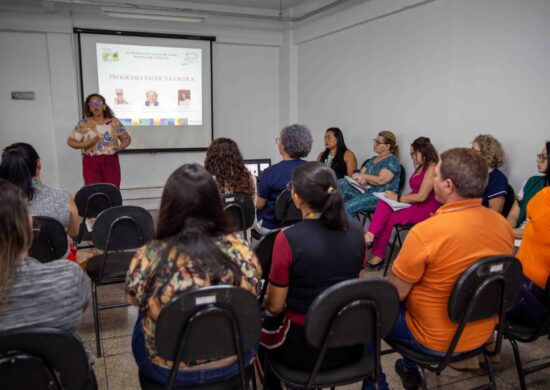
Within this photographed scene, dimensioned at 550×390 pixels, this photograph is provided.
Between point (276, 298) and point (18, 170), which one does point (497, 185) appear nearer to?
point (276, 298)

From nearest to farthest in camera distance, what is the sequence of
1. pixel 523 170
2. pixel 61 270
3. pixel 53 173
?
pixel 61 270 → pixel 523 170 → pixel 53 173

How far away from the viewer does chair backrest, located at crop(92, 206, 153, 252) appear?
2322mm

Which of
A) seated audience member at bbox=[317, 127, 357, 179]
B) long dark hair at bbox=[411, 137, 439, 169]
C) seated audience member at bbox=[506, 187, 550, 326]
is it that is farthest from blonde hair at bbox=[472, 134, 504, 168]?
seated audience member at bbox=[317, 127, 357, 179]

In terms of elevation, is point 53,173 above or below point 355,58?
below

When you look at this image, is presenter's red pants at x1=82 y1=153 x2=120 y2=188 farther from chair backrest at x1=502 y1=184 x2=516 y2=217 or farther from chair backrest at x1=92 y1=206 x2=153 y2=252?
chair backrest at x1=502 y1=184 x2=516 y2=217

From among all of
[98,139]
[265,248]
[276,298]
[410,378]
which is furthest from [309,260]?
[98,139]

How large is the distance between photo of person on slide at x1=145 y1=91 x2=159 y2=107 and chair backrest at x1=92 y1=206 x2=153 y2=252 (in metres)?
3.56

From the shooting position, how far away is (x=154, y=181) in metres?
5.91

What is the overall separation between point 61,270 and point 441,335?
1.31 m

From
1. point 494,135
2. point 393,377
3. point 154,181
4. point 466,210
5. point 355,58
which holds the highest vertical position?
point 355,58

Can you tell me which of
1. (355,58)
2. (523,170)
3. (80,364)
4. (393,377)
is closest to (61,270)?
(80,364)

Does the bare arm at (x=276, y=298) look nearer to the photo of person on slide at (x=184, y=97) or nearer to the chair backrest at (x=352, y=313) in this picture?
the chair backrest at (x=352, y=313)

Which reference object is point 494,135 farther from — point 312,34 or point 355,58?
point 312,34

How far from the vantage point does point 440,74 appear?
3.82 meters
